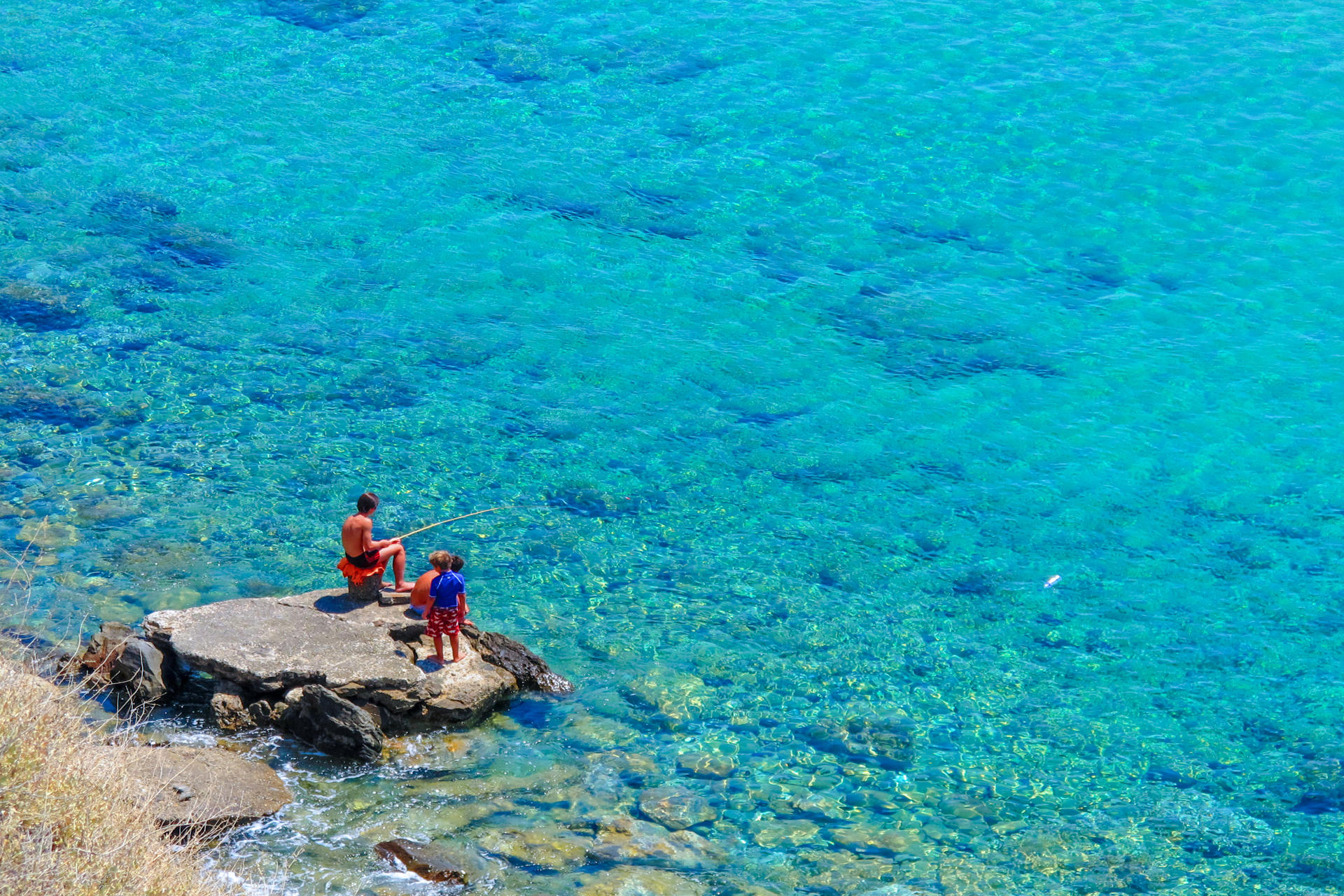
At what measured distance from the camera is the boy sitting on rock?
35.1ft

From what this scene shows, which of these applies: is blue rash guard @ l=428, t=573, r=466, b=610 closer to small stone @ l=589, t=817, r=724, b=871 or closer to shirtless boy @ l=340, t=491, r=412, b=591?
shirtless boy @ l=340, t=491, r=412, b=591

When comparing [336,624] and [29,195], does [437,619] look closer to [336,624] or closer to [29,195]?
[336,624]

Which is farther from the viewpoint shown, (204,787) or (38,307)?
(38,307)

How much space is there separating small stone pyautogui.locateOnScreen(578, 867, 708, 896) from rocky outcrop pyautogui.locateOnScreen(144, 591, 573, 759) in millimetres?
2261

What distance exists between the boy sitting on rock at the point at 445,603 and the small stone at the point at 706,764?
2.30 metres

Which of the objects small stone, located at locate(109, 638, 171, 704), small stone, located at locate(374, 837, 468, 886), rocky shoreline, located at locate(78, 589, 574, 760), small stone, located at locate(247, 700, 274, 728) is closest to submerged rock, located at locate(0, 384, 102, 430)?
rocky shoreline, located at locate(78, 589, 574, 760)

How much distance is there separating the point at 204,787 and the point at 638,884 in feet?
11.3

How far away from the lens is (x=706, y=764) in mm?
10820

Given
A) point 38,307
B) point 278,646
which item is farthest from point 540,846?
point 38,307

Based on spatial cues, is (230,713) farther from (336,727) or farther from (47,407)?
(47,407)

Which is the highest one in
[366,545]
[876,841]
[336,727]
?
[366,545]

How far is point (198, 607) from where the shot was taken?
11367 mm

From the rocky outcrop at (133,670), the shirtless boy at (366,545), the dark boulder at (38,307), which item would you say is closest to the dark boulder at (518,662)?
the shirtless boy at (366,545)

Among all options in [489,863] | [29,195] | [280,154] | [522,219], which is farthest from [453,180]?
[489,863]
